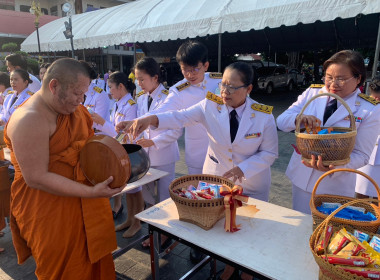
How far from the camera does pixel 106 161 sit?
155 cm

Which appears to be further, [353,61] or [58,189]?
[353,61]

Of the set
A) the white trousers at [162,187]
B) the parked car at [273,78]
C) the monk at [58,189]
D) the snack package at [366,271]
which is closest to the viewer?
the snack package at [366,271]

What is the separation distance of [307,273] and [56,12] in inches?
1192

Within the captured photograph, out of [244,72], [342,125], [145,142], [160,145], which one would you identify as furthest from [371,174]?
[145,142]

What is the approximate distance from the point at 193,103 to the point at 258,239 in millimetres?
1551

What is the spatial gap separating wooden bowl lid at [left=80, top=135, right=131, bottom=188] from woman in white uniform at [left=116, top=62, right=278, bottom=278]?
0.51m

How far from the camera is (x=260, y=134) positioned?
206cm

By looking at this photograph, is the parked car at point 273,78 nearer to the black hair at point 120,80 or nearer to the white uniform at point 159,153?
the black hair at point 120,80

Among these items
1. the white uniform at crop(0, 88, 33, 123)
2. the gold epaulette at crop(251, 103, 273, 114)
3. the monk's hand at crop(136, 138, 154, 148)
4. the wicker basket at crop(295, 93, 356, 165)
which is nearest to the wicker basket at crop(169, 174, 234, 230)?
the wicker basket at crop(295, 93, 356, 165)

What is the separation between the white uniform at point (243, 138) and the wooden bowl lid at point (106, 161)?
0.72 m

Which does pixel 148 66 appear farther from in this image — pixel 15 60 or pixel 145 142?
Answer: pixel 15 60

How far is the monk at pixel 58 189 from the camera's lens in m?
1.48

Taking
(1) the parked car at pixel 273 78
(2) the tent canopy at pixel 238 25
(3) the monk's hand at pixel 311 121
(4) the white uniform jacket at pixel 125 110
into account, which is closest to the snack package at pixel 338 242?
(3) the monk's hand at pixel 311 121

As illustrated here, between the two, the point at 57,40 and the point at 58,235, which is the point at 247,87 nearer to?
the point at 58,235
